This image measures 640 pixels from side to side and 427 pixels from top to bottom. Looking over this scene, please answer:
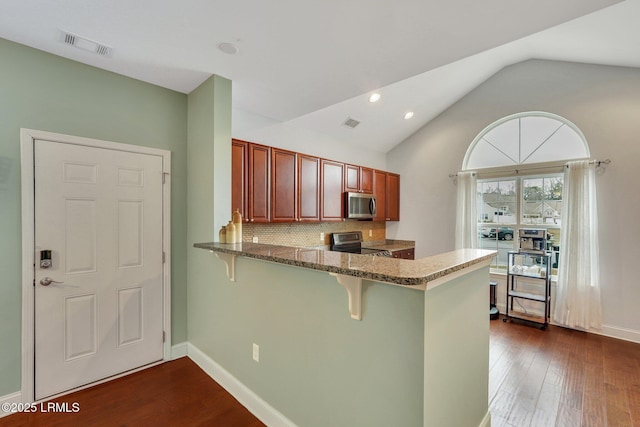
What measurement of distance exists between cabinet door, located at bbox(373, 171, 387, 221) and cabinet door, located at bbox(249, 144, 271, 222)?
231 centimetres

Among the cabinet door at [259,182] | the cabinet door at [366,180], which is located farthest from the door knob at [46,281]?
the cabinet door at [366,180]

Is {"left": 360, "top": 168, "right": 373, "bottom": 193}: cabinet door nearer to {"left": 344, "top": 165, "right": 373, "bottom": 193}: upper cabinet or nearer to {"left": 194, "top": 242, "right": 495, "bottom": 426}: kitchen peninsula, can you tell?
{"left": 344, "top": 165, "right": 373, "bottom": 193}: upper cabinet

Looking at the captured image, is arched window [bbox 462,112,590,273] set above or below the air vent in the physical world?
below

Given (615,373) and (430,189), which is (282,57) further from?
(615,373)

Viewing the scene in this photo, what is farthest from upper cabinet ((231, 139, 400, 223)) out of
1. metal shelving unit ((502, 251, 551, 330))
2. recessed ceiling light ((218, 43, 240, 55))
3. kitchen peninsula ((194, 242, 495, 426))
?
metal shelving unit ((502, 251, 551, 330))

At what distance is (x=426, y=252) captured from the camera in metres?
5.32

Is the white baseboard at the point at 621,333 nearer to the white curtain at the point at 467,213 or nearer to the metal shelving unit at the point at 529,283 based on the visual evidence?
the metal shelving unit at the point at 529,283

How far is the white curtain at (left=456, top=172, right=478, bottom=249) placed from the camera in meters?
4.67

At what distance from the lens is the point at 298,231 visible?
412cm

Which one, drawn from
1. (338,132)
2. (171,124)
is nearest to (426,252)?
(338,132)

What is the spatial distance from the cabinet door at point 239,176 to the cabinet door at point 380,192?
257 cm

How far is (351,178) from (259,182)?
Answer: 1772mm

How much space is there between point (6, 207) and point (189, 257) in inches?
54.1

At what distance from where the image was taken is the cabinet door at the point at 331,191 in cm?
401
